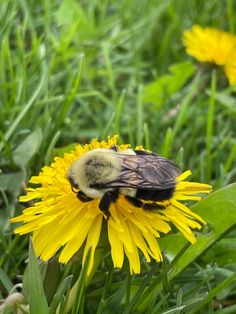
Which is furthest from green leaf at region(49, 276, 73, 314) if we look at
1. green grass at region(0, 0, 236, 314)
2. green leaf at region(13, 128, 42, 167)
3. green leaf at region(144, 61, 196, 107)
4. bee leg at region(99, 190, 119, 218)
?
green leaf at region(144, 61, 196, 107)

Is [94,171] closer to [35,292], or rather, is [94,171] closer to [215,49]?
[35,292]

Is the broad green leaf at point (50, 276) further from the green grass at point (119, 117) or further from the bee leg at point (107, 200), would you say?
the bee leg at point (107, 200)

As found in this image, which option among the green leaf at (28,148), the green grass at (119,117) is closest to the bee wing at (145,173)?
the green grass at (119,117)

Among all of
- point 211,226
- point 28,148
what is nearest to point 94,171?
point 211,226

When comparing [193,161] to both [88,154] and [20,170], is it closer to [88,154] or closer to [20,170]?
[20,170]

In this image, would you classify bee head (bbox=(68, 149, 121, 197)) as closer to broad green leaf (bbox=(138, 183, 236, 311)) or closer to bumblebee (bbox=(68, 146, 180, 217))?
bumblebee (bbox=(68, 146, 180, 217))
